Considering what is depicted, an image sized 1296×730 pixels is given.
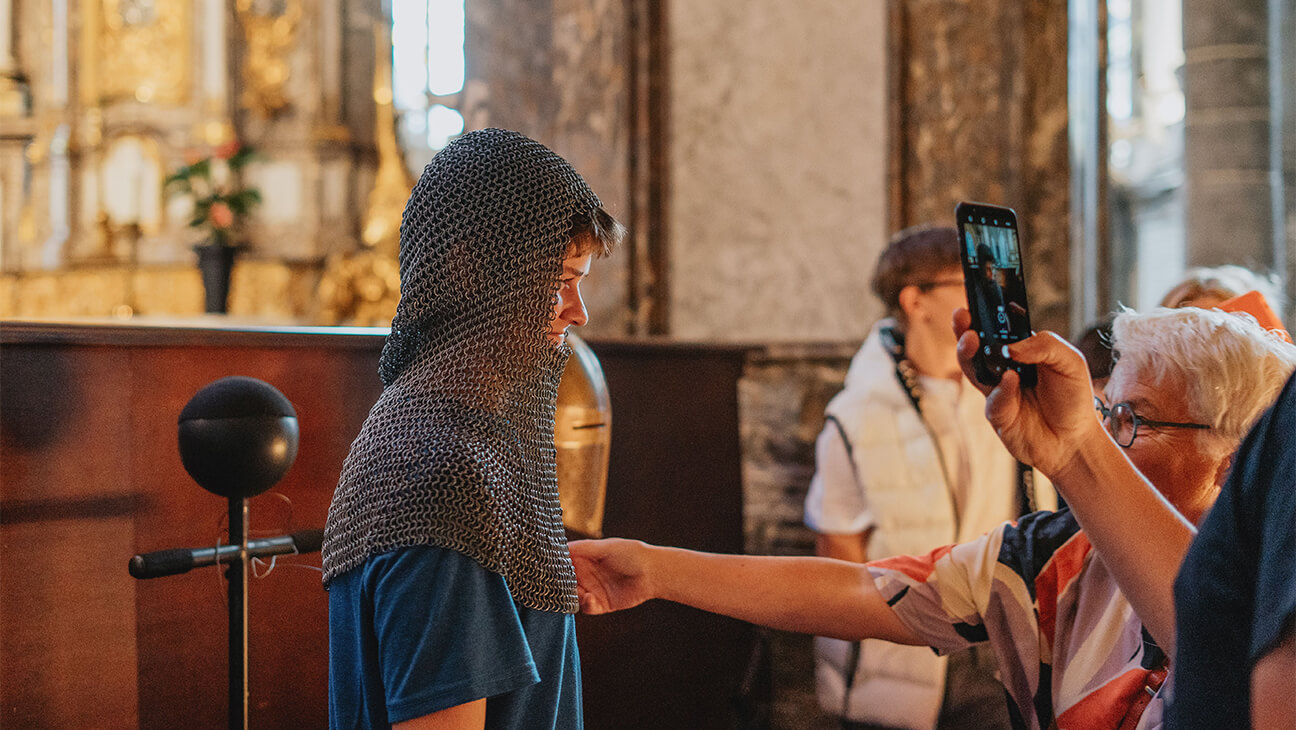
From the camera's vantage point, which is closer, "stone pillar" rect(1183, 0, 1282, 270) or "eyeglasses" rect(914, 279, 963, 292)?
"eyeglasses" rect(914, 279, 963, 292)

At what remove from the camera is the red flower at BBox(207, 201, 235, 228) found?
9711mm

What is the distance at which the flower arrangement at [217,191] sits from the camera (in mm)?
9609

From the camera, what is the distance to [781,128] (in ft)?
15.1

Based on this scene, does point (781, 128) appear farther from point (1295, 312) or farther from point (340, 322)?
point (340, 322)

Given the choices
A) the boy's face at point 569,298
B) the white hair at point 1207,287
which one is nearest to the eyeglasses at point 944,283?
the white hair at point 1207,287

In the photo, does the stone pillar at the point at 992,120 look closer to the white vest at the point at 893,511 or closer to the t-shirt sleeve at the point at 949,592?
the white vest at the point at 893,511

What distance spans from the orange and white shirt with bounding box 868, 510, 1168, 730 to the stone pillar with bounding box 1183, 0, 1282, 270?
451 cm

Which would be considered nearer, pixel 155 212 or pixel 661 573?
pixel 661 573

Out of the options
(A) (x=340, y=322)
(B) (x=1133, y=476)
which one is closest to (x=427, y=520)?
(B) (x=1133, y=476)

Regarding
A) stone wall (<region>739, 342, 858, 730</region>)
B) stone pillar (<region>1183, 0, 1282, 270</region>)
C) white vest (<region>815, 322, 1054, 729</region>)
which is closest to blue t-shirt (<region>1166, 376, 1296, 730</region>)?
white vest (<region>815, 322, 1054, 729</region>)

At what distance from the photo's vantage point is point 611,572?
1.94m

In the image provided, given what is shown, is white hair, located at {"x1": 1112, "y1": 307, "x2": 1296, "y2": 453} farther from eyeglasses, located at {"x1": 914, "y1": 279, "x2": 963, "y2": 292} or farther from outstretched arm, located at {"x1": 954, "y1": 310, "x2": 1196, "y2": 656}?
eyeglasses, located at {"x1": 914, "y1": 279, "x2": 963, "y2": 292}

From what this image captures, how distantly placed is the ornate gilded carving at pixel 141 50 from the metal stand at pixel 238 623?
10.5 meters

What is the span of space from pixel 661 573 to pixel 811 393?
8.70ft
